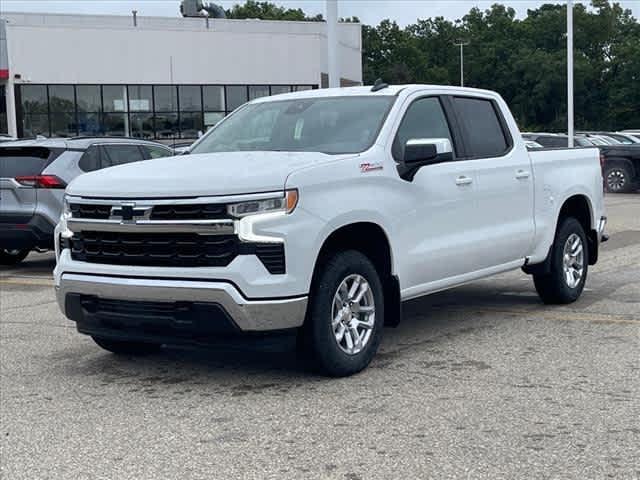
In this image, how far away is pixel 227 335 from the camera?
6031 millimetres

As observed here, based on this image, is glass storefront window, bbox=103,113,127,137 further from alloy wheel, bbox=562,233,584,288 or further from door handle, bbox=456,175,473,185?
door handle, bbox=456,175,473,185

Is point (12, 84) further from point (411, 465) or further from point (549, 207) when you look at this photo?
point (411, 465)

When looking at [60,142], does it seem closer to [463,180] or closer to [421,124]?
[421,124]

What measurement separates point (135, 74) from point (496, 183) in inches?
1510

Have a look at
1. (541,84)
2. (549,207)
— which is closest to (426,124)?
(549,207)

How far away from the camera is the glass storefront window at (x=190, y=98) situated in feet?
150

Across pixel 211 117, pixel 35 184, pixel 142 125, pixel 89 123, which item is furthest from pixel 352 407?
pixel 211 117

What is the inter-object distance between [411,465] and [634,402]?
68.0 inches

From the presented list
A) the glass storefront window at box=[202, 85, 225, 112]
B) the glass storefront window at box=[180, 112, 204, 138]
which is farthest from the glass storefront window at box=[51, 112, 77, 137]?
the glass storefront window at box=[202, 85, 225, 112]

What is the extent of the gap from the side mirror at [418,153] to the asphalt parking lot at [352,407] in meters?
1.34

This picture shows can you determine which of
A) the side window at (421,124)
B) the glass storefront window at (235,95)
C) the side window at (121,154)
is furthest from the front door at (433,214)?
the glass storefront window at (235,95)

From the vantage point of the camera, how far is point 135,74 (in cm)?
4441

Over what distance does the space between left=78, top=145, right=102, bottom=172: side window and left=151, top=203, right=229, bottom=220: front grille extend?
6869mm

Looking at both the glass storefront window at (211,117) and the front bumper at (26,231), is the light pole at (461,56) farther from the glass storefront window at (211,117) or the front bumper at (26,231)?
the front bumper at (26,231)
